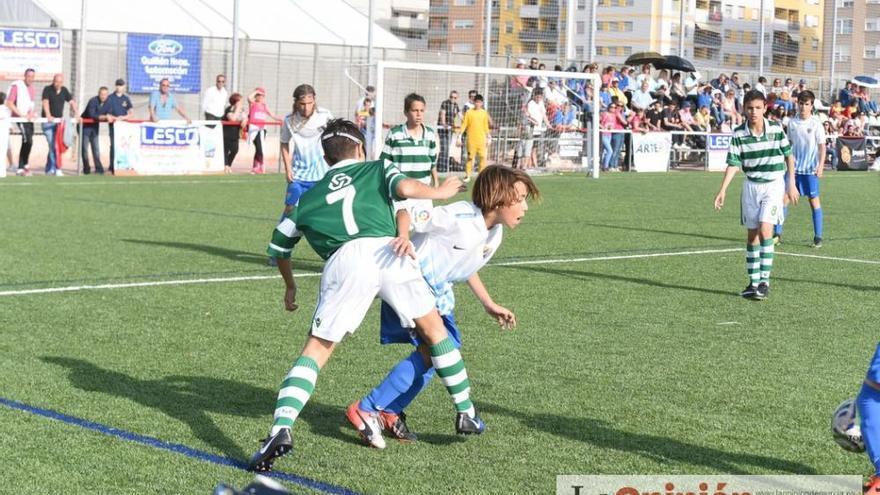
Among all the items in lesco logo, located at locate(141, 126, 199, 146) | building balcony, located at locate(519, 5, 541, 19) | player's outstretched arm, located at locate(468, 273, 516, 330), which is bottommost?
player's outstretched arm, located at locate(468, 273, 516, 330)

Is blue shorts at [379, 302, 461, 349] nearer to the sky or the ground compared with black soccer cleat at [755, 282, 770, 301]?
nearer to the sky

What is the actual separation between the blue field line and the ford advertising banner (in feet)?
78.6

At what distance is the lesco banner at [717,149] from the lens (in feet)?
113

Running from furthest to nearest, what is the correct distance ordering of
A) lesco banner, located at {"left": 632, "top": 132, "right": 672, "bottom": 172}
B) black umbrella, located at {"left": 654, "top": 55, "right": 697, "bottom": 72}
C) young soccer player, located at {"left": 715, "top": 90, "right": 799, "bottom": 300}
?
black umbrella, located at {"left": 654, "top": 55, "right": 697, "bottom": 72}, lesco banner, located at {"left": 632, "top": 132, "right": 672, "bottom": 172}, young soccer player, located at {"left": 715, "top": 90, "right": 799, "bottom": 300}

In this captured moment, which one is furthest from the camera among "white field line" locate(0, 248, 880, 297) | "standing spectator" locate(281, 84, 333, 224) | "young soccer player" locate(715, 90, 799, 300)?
"standing spectator" locate(281, 84, 333, 224)

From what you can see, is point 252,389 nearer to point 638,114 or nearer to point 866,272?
point 866,272

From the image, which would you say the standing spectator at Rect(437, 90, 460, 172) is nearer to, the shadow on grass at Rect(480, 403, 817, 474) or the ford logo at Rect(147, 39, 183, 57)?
the ford logo at Rect(147, 39, 183, 57)

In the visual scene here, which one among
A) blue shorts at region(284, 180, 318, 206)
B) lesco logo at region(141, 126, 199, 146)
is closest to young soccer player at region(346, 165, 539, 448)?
blue shorts at region(284, 180, 318, 206)

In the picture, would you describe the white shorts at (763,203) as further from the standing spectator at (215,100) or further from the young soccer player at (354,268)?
the standing spectator at (215,100)

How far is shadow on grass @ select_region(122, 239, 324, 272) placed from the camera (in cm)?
1365

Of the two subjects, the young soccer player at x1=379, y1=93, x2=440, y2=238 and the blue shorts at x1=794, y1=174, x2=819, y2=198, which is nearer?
the young soccer player at x1=379, y1=93, x2=440, y2=238

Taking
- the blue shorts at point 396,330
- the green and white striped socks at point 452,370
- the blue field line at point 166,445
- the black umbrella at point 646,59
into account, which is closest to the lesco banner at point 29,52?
the black umbrella at point 646,59

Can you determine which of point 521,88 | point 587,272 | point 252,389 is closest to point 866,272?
point 587,272

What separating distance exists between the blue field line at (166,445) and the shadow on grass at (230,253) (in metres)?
6.57
